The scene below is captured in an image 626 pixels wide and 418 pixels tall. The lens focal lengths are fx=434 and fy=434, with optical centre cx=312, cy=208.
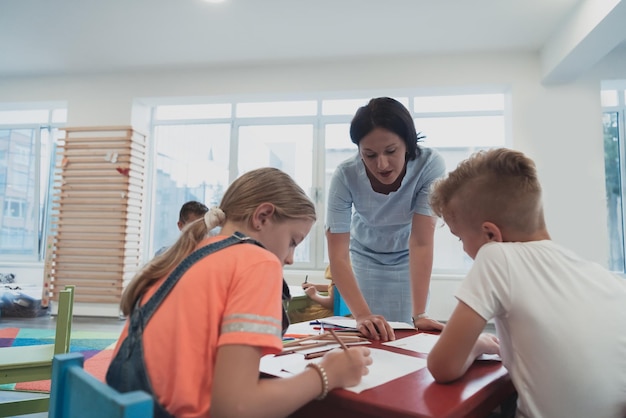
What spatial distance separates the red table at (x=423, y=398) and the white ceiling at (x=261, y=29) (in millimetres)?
3474

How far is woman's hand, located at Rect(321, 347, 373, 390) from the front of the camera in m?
0.78

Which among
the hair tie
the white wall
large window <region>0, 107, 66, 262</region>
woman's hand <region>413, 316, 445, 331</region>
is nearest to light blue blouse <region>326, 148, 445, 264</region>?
Result: woman's hand <region>413, 316, 445, 331</region>

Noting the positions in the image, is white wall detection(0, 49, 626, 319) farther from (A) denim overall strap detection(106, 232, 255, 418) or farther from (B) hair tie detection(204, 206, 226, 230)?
(A) denim overall strap detection(106, 232, 255, 418)

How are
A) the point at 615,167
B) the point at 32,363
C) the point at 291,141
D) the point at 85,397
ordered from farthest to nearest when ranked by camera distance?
the point at 291,141 < the point at 615,167 < the point at 32,363 < the point at 85,397

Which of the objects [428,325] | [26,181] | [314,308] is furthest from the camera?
[26,181]

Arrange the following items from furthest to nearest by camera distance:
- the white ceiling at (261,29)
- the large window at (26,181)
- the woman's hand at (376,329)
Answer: the large window at (26,181) < the white ceiling at (261,29) < the woman's hand at (376,329)

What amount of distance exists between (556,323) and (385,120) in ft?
2.95

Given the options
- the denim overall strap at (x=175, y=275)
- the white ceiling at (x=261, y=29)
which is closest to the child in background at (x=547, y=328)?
the denim overall strap at (x=175, y=275)

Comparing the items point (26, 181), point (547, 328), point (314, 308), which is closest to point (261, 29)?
point (314, 308)

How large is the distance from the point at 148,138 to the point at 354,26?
308cm

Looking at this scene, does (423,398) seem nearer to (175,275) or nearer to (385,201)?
(175,275)

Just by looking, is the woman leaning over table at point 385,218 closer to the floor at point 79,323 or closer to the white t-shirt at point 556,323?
the white t-shirt at point 556,323

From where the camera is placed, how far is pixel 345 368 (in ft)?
2.60

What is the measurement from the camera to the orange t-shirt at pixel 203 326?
27.8 inches
